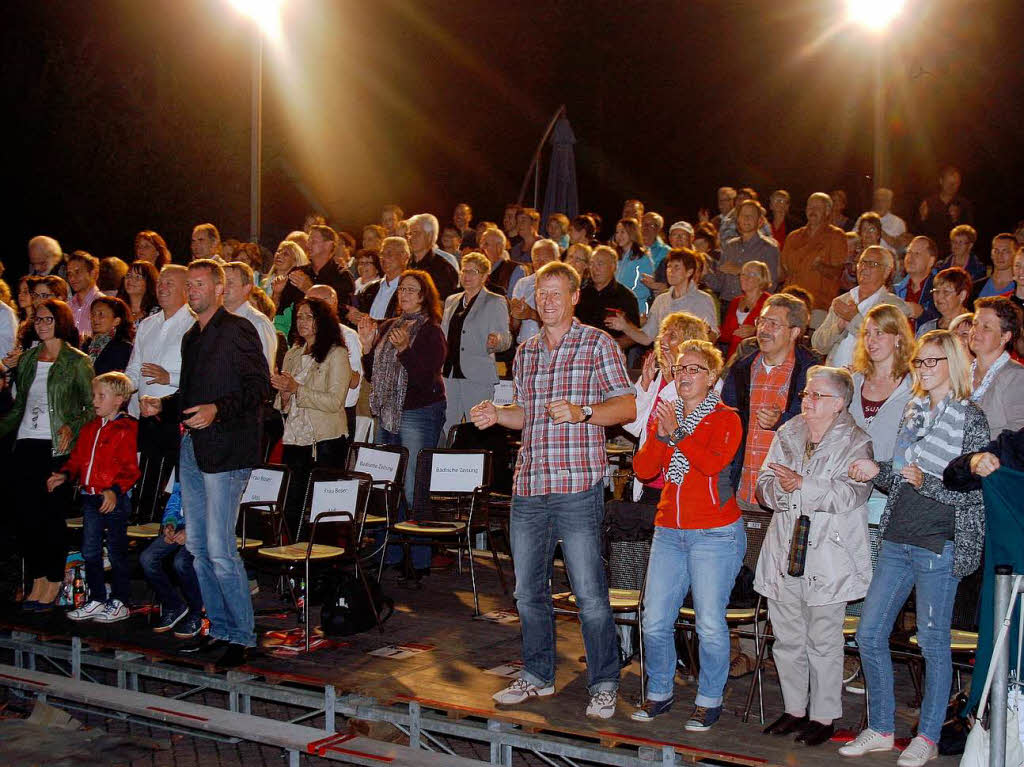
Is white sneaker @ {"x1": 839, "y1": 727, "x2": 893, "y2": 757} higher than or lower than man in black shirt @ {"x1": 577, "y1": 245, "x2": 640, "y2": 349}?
lower

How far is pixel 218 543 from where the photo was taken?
6.45m

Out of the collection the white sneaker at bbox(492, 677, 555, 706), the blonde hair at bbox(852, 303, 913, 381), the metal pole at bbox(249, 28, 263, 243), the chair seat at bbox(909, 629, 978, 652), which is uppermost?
the metal pole at bbox(249, 28, 263, 243)

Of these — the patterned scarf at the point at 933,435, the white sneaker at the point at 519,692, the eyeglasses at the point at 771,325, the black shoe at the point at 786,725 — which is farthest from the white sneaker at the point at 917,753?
the eyeglasses at the point at 771,325

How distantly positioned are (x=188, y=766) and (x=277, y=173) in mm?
13823

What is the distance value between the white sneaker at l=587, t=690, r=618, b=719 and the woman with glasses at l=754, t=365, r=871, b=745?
2.39 feet

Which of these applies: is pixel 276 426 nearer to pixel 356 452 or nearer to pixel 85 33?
pixel 356 452

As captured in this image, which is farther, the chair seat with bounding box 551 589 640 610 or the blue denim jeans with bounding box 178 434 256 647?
the blue denim jeans with bounding box 178 434 256 647

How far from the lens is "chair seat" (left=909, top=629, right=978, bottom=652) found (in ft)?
17.3

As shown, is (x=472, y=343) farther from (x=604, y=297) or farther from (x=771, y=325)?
(x=771, y=325)

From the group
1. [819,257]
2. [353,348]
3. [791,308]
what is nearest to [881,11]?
[819,257]

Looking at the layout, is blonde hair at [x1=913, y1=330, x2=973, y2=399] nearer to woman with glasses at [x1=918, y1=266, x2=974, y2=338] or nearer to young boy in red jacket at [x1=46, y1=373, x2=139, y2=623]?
woman with glasses at [x1=918, y1=266, x2=974, y2=338]

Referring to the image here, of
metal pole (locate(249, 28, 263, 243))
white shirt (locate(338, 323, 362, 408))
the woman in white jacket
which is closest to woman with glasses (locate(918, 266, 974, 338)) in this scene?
the woman in white jacket

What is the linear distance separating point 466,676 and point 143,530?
2.77 m

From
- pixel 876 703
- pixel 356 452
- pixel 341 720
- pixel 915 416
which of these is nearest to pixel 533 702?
pixel 341 720
